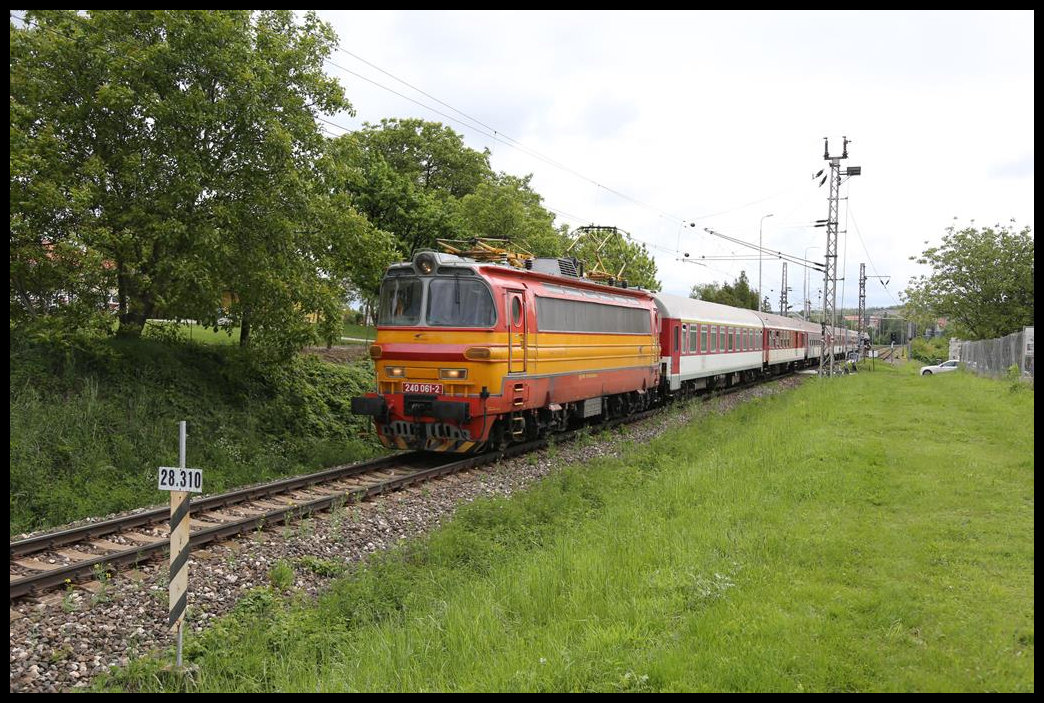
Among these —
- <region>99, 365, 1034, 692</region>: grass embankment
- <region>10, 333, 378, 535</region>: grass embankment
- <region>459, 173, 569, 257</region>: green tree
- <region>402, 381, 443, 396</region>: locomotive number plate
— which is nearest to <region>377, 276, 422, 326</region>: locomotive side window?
<region>402, 381, 443, 396</region>: locomotive number plate

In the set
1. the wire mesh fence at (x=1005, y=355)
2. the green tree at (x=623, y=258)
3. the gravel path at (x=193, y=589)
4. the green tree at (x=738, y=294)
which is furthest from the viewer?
the green tree at (x=738, y=294)

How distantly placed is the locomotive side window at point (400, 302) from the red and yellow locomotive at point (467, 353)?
18 millimetres

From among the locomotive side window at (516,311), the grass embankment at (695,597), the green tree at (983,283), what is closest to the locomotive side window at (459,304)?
the locomotive side window at (516,311)

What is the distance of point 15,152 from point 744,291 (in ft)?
216

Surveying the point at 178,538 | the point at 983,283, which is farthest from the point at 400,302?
the point at 983,283

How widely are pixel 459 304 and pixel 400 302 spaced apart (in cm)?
120

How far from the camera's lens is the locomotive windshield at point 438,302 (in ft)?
40.5

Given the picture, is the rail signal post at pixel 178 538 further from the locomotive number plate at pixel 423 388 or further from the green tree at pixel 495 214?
the green tree at pixel 495 214

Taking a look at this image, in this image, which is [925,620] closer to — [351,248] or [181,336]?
[351,248]

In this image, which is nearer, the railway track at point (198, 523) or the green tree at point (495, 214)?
the railway track at point (198, 523)

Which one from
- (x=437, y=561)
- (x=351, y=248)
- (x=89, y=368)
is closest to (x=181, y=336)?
(x=89, y=368)

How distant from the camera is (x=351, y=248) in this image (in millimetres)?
15297

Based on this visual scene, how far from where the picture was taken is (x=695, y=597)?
5.97 metres

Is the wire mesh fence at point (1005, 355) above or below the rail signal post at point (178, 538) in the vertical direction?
above
